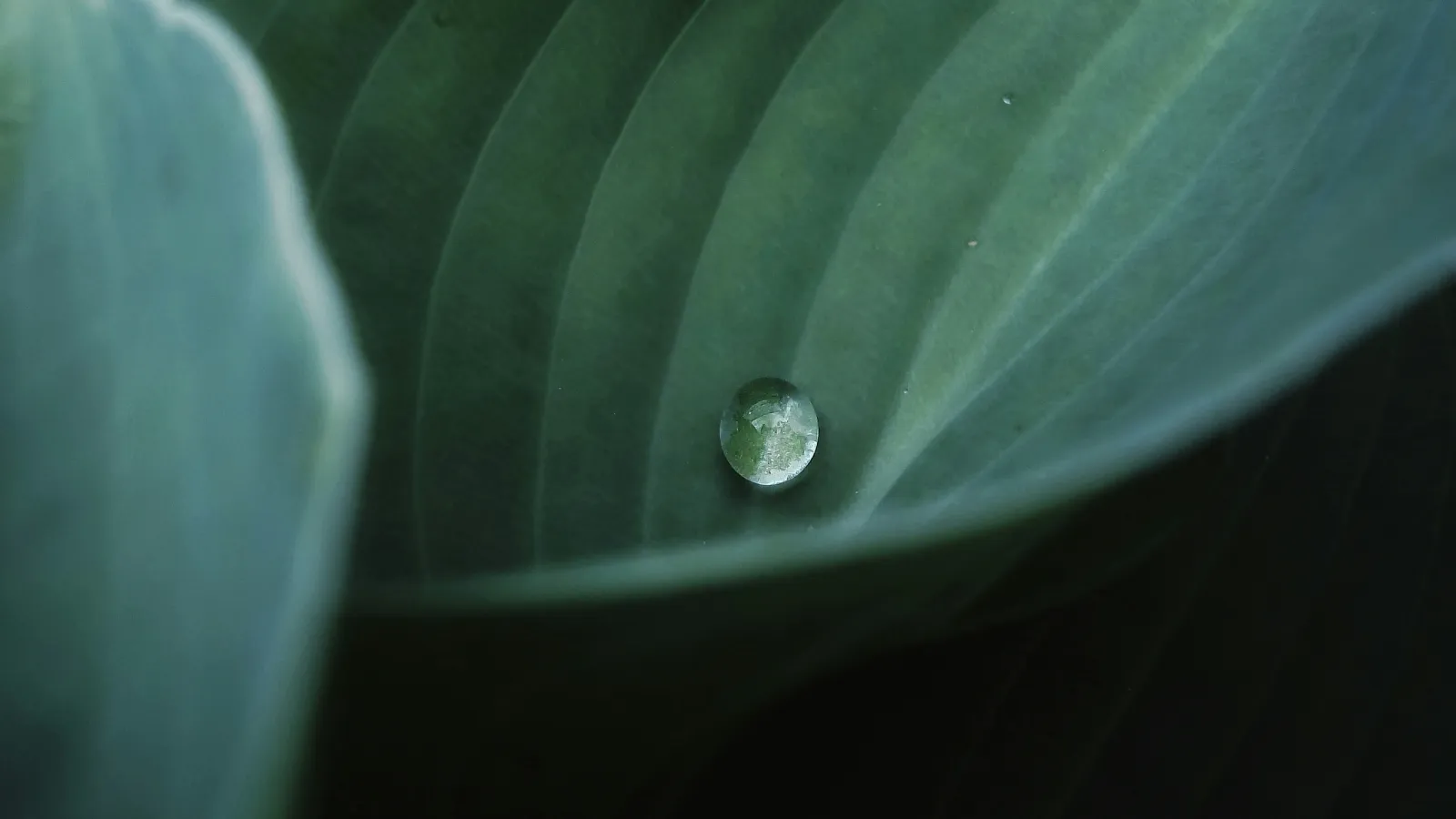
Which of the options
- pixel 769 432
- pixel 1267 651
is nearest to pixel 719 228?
pixel 769 432

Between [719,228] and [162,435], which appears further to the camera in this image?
[719,228]

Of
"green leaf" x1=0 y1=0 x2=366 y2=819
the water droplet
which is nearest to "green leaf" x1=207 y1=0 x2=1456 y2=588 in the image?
the water droplet

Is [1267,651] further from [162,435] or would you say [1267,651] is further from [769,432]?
[162,435]

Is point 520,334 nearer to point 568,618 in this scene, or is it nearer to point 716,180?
point 716,180

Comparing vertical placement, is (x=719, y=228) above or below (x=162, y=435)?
above

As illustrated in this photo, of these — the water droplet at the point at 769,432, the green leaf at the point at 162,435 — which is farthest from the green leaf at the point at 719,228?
the green leaf at the point at 162,435

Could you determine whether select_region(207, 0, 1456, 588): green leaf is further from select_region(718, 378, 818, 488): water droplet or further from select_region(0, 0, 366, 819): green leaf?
select_region(0, 0, 366, 819): green leaf

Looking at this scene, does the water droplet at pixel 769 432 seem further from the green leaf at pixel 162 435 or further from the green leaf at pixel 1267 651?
the green leaf at pixel 162 435
